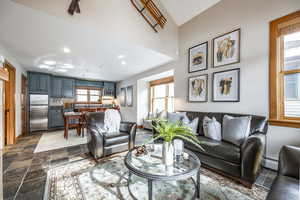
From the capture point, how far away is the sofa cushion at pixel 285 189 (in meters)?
0.88

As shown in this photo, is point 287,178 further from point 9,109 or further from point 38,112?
point 38,112

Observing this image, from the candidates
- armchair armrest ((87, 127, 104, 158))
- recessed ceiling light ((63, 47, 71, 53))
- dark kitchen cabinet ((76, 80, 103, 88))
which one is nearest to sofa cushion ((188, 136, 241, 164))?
armchair armrest ((87, 127, 104, 158))

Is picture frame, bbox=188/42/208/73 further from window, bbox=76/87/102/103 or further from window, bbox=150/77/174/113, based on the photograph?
window, bbox=76/87/102/103

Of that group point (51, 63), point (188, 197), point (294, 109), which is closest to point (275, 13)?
point (294, 109)

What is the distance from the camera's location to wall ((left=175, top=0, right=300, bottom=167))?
2.04m

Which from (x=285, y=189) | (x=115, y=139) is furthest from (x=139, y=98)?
(x=285, y=189)

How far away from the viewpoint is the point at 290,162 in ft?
3.93

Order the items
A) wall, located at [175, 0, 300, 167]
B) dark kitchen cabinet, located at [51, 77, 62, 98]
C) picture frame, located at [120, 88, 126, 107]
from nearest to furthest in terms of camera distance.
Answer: wall, located at [175, 0, 300, 167], dark kitchen cabinet, located at [51, 77, 62, 98], picture frame, located at [120, 88, 126, 107]

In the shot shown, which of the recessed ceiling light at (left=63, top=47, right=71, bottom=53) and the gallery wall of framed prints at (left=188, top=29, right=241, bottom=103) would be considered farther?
the recessed ceiling light at (left=63, top=47, right=71, bottom=53)

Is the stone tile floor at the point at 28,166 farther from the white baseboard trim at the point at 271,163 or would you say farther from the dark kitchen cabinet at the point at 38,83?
the white baseboard trim at the point at 271,163

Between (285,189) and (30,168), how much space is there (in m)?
3.28

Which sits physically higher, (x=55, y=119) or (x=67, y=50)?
(x=67, y=50)

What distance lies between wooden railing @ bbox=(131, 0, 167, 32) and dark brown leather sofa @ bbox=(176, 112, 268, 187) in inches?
120

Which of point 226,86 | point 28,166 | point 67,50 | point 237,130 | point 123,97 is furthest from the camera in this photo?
point 123,97
